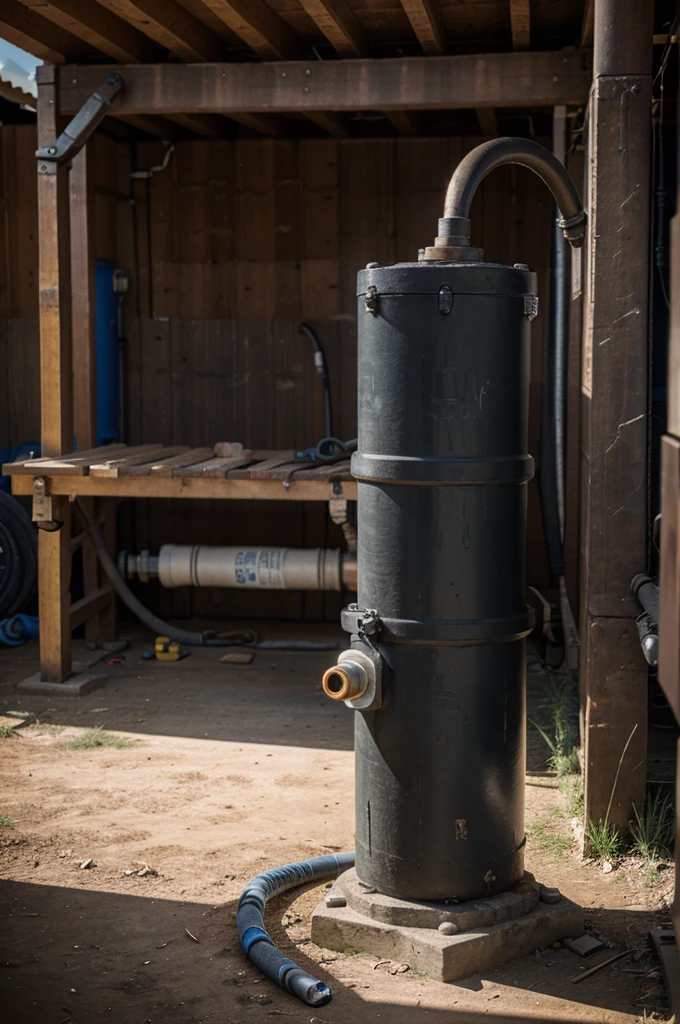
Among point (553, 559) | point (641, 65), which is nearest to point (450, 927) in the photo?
point (641, 65)

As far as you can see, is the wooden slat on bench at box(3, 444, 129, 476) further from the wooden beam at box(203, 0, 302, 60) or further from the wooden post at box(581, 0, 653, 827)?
the wooden post at box(581, 0, 653, 827)

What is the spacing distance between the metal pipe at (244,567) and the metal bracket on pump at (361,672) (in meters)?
3.38

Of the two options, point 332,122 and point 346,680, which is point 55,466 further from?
point 346,680

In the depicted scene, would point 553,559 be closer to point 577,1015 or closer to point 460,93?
point 460,93

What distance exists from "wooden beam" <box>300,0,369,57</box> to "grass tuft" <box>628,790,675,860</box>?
3825mm

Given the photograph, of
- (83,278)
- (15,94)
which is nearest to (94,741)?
(83,278)

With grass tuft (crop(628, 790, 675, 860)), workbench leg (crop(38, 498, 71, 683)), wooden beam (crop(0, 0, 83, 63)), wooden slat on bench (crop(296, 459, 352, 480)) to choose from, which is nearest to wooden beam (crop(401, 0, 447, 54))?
wooden beam (crop(0, 0, 83, 63))

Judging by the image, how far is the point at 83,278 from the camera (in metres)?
7.09

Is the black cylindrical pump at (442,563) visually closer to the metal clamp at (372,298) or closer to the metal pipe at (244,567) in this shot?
the metal clamp at (372,298)

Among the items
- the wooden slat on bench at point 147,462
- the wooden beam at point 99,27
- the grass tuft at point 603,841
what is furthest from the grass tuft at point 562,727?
the wooden beam at point 99,27

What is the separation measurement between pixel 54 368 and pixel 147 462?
2.46 feet

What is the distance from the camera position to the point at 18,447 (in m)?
8.10

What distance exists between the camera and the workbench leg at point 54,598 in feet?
21.8

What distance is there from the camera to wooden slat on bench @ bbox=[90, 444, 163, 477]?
6289 millimetres
